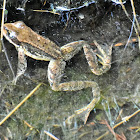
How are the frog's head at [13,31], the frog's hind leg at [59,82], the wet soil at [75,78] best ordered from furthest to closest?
the wet soil at [75,78] < the frog's hind leg at [59,82] < the frog's head at [13,31]

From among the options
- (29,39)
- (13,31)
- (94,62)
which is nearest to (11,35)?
(13,31)

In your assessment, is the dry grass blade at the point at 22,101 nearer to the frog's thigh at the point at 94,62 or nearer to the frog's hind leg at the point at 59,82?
the frog's hind leg at the point at 59,82

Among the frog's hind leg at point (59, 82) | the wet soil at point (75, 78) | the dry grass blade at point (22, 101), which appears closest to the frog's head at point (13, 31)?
the wet soil at point (75, 78)

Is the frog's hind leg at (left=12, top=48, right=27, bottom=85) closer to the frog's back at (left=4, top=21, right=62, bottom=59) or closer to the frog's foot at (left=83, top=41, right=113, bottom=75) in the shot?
the frog's back at (left=4, top=21, right=62, bottom=59)

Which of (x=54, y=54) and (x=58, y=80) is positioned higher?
(x=54, y=54)

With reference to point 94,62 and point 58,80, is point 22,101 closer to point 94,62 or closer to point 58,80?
point 58,80

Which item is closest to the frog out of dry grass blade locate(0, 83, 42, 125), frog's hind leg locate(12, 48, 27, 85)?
frog's hind leg locate(12, 48, 27, 85)

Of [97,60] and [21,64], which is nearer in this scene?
[21,64]
